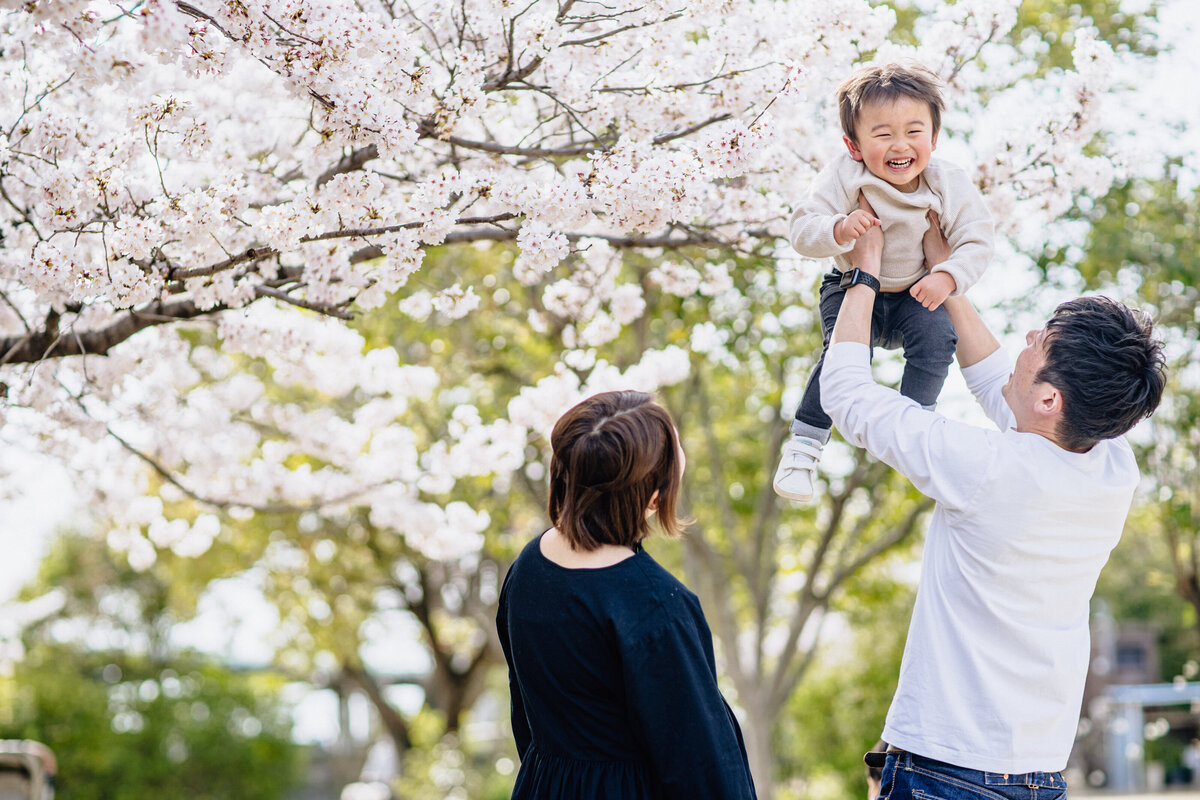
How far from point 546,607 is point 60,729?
15.4m

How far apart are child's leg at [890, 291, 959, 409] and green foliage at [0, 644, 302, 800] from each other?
51.0ft

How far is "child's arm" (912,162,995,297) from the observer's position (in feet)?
7.72

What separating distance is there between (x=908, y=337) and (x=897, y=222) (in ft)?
0.89

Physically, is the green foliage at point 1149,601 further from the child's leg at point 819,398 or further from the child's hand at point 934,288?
the child's hand at point 934,288

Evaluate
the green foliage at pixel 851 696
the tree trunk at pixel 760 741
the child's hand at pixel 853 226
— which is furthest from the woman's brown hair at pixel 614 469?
the green foliage at pixel 851 696

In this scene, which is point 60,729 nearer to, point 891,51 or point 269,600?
point 269,600

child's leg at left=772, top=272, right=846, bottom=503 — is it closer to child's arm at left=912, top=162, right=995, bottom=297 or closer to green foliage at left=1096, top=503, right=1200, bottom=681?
child's arm at left=912, top=162, right=995, bottom=297

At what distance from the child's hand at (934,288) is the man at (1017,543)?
0.77ft

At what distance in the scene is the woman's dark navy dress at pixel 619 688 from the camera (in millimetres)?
2133

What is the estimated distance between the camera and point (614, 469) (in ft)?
7.42

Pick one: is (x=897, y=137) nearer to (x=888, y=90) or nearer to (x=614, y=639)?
(x=888, y=90)

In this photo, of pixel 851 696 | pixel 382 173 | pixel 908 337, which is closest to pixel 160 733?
pixel 851 696

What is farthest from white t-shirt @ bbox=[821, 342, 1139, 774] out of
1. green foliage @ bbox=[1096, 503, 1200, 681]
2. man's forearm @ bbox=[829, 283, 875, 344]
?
green foliage @ bbox=[1096, 503, 1200, 681]

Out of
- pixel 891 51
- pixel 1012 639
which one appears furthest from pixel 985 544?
pixel 891 51
